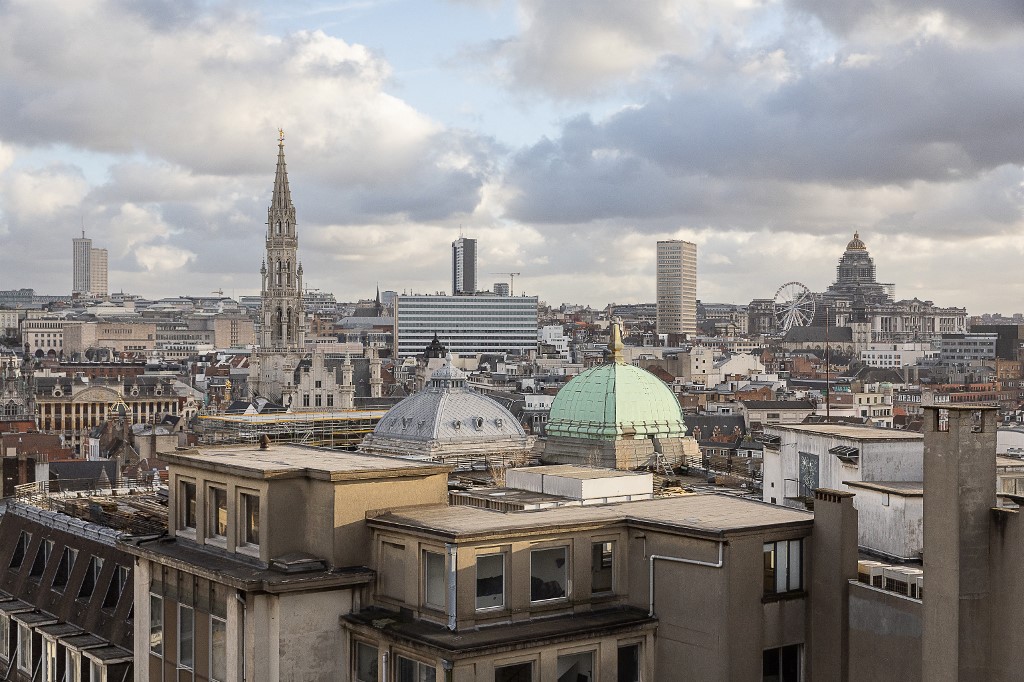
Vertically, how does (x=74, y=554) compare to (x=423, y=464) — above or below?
below

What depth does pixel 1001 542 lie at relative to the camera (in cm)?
2136

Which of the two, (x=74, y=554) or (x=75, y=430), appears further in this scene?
(x=75, y=430)

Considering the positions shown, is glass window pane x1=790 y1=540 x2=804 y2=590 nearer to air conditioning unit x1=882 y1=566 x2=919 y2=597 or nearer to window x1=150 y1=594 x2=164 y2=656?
air conditioning unit x1=882 y1=566 x2=919 y2=597

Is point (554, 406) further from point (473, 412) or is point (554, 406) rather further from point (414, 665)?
point (414, 665)

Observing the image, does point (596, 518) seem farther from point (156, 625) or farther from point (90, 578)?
point (90, 578)

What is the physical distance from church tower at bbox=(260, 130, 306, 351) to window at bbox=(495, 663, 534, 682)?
171 meters

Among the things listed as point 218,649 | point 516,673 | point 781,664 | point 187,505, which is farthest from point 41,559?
point 781,664

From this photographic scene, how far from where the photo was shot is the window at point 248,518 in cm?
2588

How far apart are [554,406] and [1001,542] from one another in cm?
5286

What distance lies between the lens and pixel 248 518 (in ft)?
85.8

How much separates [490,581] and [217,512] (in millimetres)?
6617

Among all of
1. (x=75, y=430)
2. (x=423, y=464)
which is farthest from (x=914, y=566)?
(x=75, y=430)

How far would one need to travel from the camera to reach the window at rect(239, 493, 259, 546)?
1019 inches

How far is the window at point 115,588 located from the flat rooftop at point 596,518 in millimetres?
11796
